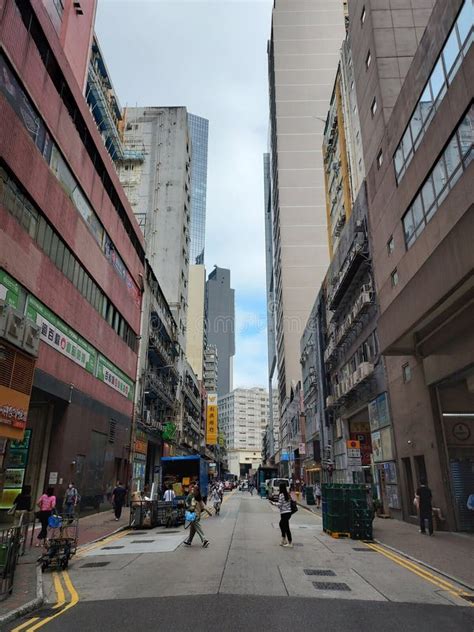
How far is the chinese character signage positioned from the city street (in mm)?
89443

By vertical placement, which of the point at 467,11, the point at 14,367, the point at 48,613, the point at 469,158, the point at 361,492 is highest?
the point at 467,11

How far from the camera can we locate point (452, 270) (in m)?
13.4

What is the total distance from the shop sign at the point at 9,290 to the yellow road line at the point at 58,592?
1045 centimetres

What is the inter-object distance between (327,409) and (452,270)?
1177 inches

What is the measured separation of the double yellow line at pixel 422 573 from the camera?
28.6ft

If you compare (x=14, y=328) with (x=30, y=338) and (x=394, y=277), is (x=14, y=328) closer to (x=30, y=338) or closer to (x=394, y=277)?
(x=30, y=338)

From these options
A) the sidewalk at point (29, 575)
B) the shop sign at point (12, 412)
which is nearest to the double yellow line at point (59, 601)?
the sidewalk at point (29, 575)

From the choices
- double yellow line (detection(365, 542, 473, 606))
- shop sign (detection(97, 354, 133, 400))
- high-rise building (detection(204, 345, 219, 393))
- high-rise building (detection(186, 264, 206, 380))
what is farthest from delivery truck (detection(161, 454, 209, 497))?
high-rise building (detection(204, 345, 219, 393))

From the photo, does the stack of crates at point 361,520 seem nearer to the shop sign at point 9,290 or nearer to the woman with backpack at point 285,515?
the woman with backpack at point 285,515

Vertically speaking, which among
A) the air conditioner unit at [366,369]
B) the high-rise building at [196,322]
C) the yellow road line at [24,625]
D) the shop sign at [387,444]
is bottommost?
the yellow road line at [24,625]

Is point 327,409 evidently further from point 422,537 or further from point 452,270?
point 452,270

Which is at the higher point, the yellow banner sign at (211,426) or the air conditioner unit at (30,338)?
the yellow banner sign at (211,426)

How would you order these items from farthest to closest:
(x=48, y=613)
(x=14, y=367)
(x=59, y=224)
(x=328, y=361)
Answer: (x=328, y=361) → (x=59, y=224) → (x=14, y=367) → (x=48, y=613)

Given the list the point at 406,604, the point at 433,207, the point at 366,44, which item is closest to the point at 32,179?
the point at 433,207
